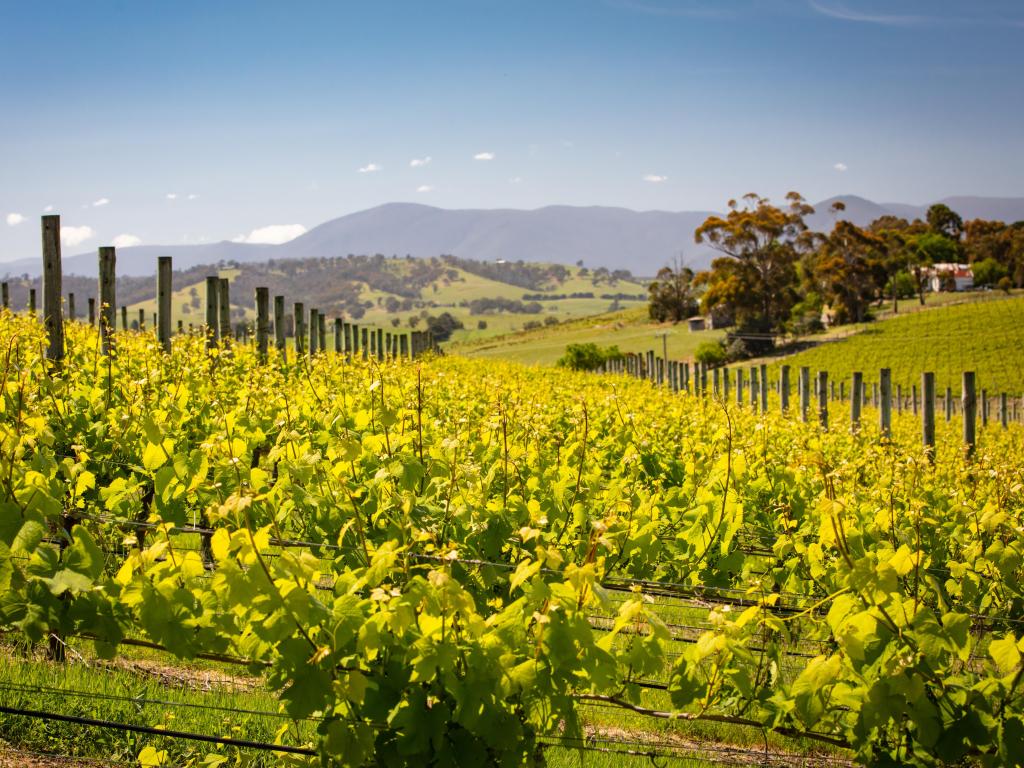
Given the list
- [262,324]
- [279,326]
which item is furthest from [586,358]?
[262,324]

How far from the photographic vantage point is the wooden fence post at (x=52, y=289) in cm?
814

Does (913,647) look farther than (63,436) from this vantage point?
No

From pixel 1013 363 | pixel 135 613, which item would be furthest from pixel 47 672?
pixel 1013 363

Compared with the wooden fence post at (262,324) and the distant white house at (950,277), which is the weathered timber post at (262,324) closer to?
the wooden fence post at (262,324)

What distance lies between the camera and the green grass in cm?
5128

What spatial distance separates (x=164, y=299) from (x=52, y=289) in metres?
2.65

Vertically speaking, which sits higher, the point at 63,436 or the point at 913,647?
the point at 63,436

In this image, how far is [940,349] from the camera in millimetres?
58594

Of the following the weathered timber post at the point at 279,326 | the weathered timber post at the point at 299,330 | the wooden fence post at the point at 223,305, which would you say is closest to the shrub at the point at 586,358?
the weathered timber post at the point at 299,330

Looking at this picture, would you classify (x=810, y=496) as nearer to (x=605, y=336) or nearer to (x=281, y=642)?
(x=281, y=642)

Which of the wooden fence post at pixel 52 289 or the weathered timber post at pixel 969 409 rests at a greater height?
the wooden fence post at pixel 52 289

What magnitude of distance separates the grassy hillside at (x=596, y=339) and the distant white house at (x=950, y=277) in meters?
31.1

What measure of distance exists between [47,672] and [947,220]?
119806 millimetres

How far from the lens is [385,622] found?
256 centimetres
